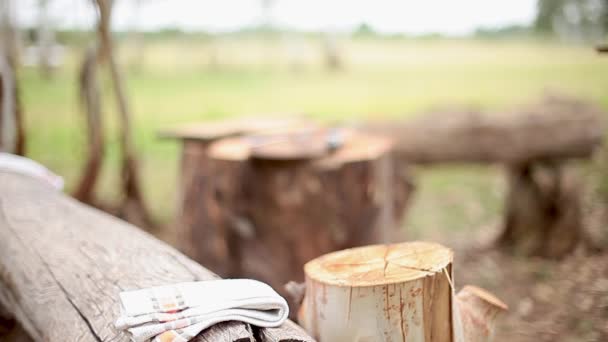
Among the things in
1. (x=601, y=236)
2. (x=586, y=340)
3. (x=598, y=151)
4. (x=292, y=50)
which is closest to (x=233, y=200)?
(x=601, y=236)

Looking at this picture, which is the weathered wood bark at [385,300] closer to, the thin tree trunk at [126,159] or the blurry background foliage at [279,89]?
the blurry background foliage at [279,89]

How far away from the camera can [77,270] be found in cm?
163

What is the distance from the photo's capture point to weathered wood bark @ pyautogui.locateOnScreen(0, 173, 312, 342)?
138cm

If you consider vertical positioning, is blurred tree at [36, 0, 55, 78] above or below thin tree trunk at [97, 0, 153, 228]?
above

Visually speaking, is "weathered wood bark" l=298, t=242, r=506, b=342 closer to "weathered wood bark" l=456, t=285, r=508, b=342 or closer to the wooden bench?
"weathered wood bark" l=456, t=285, r=508, b=342

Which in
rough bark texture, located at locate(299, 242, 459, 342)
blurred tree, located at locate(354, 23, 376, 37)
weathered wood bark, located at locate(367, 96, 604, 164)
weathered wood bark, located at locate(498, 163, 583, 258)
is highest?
blurred tree, located at locate(354, 23, 376, 37)

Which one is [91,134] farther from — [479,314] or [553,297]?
[479,314]

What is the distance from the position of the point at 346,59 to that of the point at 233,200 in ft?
6.50

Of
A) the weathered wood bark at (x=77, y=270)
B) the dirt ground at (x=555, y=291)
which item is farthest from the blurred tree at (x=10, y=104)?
the dirt ground at (x=555, y=291)

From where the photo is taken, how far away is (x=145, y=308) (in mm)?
1223

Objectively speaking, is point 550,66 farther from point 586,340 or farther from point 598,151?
point 586,340

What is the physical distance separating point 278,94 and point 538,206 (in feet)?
6.19

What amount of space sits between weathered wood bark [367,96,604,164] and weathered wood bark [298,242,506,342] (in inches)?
96.2

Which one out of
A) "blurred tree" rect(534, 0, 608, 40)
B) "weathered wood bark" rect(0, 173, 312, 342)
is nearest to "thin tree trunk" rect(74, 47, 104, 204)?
"weathered wood bark" rect(0, 173, 312, 342)
